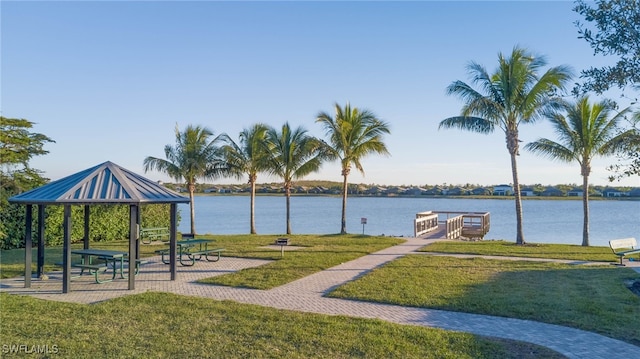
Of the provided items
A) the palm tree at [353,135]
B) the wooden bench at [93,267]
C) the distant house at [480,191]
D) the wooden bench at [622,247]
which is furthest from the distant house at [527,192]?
the wooden bench at [93,267]

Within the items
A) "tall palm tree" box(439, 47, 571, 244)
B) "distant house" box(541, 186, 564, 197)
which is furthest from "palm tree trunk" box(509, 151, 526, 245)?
"distant house" box(541, 186, 564, 197)

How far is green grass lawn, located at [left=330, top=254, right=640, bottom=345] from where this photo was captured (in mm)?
7238

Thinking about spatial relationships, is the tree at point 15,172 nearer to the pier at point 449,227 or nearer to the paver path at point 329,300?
the paver path at point 329,300

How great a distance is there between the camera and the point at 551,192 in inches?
3246

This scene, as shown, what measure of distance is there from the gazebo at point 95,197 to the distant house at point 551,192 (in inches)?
3294

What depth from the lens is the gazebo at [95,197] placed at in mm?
8977

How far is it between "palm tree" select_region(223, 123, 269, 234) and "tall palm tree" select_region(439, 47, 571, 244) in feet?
30.0

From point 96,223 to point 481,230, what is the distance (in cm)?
1972

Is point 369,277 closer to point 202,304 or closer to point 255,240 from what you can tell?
point 202,304

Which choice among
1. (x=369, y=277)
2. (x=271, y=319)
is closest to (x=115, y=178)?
(x=271, y=319)

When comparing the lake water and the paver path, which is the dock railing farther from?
the paver path

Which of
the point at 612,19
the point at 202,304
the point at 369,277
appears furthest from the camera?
the point at 369,277

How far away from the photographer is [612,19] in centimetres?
657

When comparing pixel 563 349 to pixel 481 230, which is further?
pixel 481 230
